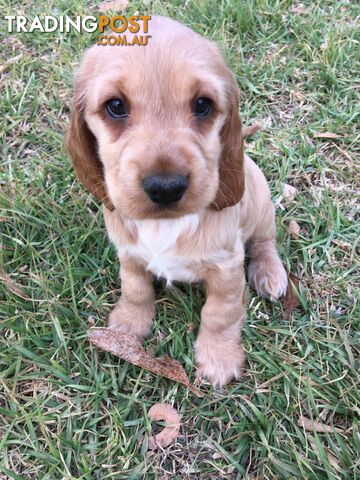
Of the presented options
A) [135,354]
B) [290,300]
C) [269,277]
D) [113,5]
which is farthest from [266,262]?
[113,5]

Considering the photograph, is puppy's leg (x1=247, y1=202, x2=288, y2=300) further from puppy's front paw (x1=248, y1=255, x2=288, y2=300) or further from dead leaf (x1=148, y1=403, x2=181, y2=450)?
dead leaf (x1=148, y1=403, x2=181, y2=450)

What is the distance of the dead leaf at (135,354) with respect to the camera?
2.75 meters

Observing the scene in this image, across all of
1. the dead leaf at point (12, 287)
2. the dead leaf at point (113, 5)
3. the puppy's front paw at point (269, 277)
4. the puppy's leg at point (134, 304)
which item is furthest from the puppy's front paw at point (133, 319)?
the dead leaf at point (113, 5)

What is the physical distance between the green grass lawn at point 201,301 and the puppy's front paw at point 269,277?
8 centimetres

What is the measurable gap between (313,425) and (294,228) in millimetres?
1326

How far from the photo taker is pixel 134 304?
9.65ft

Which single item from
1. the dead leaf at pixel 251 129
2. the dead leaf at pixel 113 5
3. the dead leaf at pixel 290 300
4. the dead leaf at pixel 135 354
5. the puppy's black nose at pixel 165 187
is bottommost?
the dead leaf at pixel 135 354

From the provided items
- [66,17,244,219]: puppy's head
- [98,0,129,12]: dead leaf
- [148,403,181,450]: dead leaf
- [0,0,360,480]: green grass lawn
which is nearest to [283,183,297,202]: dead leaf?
[0,0,360,480]: green grass lawn

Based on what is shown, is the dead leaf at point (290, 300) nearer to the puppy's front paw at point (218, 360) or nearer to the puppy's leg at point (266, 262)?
the puppy's leg at point (266, 262)

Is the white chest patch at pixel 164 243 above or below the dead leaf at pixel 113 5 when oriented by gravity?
below

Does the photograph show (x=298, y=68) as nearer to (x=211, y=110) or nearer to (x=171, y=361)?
(x=211, y=110)

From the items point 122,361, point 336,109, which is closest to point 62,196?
point 122,361

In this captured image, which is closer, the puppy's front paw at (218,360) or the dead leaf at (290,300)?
the puppy's front paw at (218,360)

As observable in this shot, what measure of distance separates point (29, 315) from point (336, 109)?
2697 millimetres
